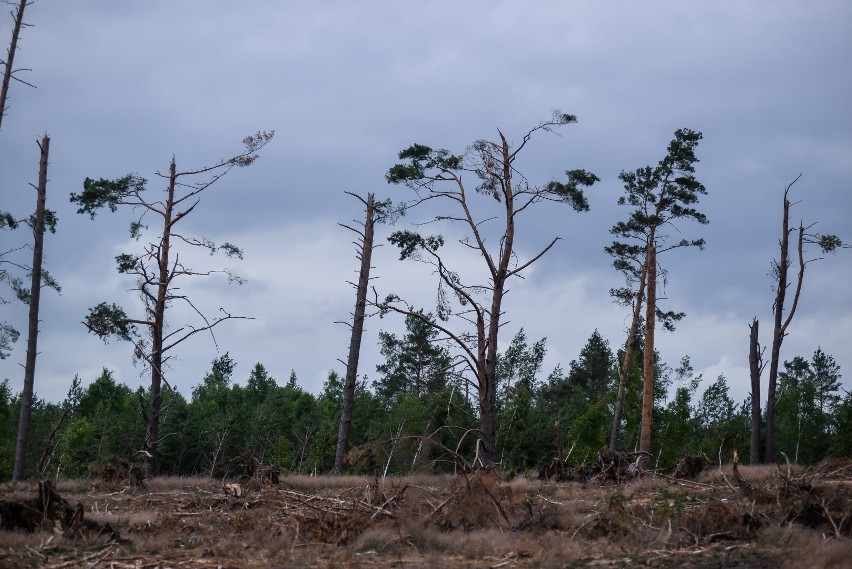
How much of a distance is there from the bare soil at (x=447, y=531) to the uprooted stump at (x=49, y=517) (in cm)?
2

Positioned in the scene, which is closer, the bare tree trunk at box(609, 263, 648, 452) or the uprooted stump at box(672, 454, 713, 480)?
the uprooted stump at box(672, 454, 713, 480)

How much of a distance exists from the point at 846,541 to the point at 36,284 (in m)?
23.5

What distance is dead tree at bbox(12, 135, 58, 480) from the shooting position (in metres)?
25.3

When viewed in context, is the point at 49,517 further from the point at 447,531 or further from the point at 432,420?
the point at 432,420

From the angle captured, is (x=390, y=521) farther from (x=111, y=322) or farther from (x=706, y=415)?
(x=706, y=415)

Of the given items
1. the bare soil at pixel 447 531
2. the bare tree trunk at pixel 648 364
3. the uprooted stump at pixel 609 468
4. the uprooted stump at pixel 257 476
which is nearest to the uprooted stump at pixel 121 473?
the uprooted stump at pixel 257 476

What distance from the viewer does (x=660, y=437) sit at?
5500cm

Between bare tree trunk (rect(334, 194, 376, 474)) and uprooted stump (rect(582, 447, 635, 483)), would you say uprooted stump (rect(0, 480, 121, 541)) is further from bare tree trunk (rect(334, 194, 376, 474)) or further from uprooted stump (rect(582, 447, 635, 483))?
bare tree trunk (rect(334, 194, 376, 474))

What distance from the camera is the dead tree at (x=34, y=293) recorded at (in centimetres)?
2528

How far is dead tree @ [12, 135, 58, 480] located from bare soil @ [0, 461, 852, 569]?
13.2 m

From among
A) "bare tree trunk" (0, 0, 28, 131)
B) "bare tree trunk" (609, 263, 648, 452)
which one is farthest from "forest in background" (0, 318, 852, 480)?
"bare tree trunk" (0, 0, 28, 131)

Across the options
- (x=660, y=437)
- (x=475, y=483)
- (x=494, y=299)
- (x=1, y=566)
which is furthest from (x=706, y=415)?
(x=1, y=566)

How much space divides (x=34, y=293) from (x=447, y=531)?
19.2 m

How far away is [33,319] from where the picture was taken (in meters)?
26.0
